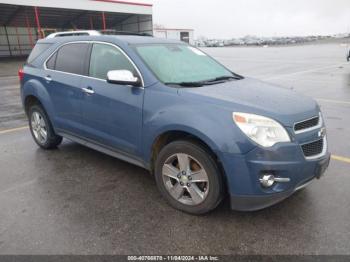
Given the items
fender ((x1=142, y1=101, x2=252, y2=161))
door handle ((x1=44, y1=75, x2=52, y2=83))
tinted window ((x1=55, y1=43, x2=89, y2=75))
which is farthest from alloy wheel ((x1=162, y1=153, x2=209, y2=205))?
door handle ((x1=44, y1=75, x2=52, y2=83))

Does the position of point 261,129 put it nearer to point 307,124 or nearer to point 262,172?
point 262,172

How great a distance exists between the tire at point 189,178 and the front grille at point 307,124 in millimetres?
837

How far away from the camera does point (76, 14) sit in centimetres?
3797

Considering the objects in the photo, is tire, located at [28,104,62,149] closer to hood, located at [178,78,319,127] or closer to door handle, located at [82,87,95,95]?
door handle, located at [82,87,95,95]

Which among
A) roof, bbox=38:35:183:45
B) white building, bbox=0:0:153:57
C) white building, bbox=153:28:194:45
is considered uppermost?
roof, bbox=38:35:183:45

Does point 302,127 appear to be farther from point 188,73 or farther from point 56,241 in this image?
point 56,241

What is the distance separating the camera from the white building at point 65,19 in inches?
1291

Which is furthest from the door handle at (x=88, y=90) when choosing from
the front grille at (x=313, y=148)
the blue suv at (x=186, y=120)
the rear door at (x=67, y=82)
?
the front grille at (x=313, y=148)

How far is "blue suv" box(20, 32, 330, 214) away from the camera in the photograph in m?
2.88

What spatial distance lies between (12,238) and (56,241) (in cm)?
43

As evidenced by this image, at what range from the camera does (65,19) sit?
40.1m

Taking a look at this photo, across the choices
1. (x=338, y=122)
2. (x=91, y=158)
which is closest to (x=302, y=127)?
(x=91, y=158)

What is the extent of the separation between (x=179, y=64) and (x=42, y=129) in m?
2.68

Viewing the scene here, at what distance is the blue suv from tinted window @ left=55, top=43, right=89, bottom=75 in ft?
0.06
